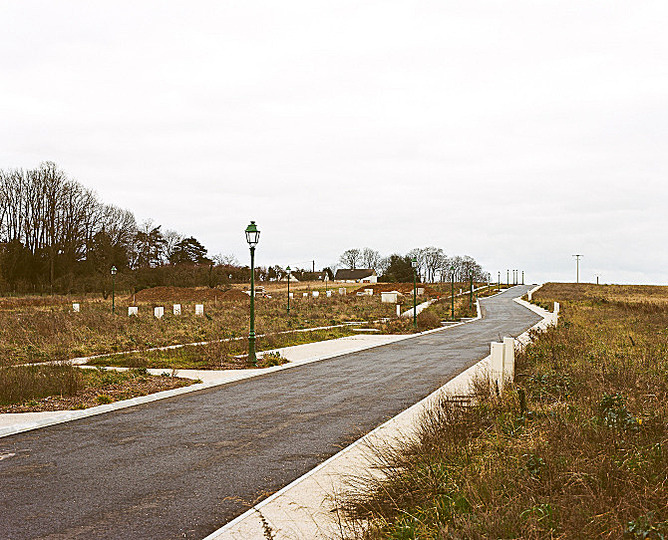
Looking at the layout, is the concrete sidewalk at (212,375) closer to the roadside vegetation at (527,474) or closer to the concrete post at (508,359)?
the roadside vegetation at (527,474)

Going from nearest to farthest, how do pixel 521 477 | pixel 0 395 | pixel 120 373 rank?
pixel 521 477
pixel 0 395
pixel 120 373

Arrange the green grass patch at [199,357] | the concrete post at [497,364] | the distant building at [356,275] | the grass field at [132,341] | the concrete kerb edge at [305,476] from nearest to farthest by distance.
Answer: the concrete kerb edge at [305,476], the concrete post at [497,364], the grass field at [132,341], the green grass patch at [199,357], the distant building at [356,275]

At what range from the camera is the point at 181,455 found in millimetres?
8352

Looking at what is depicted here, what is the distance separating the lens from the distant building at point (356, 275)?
129875mm

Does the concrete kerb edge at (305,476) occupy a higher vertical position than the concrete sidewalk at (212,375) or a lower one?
higher

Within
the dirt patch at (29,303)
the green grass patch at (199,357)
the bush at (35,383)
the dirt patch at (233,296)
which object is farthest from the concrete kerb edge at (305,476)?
the dirt patch at (233,296)

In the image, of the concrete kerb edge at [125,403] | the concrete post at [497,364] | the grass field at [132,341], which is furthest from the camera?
the grass field at [132,341]

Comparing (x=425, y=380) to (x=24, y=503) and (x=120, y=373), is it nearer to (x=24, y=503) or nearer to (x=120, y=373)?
(x=120, y=373)

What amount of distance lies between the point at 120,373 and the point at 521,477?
1278 cm

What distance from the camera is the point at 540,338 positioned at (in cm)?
2041

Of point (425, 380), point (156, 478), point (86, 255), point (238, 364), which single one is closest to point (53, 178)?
point (86, 255)

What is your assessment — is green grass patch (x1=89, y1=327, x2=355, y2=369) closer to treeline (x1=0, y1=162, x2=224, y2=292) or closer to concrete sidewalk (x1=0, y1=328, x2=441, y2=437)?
concrete sidewalk (x1=0, y1=328, x2=441, y2=437)

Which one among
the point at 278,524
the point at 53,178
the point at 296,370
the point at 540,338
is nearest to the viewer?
the point at 278,524

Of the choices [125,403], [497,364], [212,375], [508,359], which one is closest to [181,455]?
[125,403]
